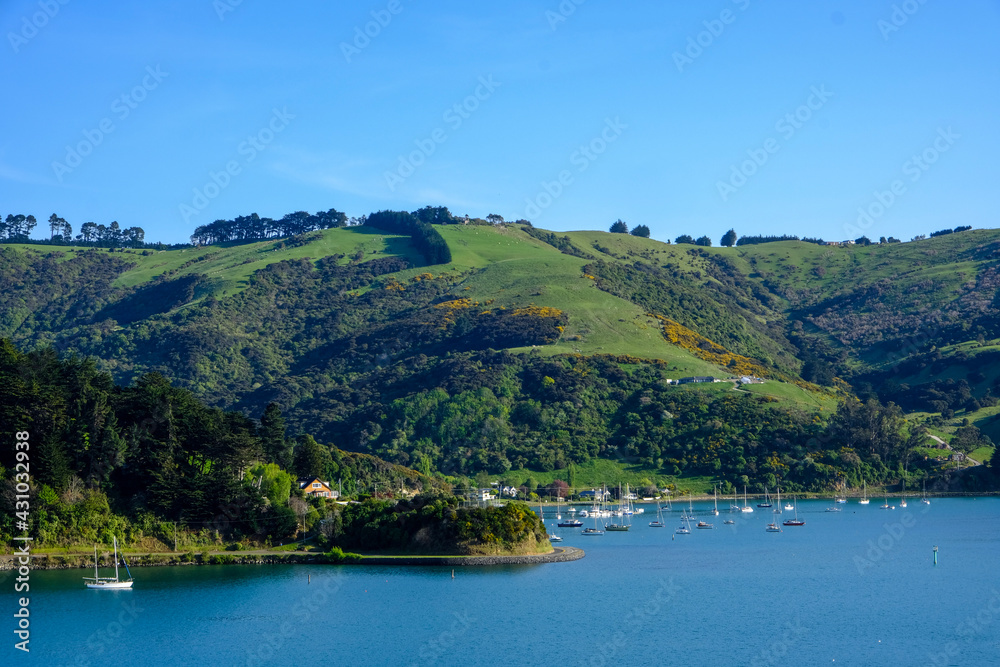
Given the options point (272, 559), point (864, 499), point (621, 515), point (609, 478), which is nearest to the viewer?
point (272, 559)

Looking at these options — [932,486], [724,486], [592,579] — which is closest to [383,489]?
[592,579]

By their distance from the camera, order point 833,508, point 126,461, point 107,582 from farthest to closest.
A: point 833,508, point 126,461, point 107,582

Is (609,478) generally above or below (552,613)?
above

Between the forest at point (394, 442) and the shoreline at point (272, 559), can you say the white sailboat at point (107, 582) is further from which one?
the forest at point (394, 442)

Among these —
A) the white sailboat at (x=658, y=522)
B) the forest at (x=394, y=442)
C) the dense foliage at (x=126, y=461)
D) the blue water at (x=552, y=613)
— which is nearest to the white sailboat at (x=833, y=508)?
the forest at (x=394, y=442)

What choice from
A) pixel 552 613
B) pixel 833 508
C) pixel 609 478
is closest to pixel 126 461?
pixel 552 613

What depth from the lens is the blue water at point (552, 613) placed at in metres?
56.2

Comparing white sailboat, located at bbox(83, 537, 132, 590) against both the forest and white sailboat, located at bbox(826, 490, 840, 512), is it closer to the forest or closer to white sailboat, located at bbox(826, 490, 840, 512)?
the forest

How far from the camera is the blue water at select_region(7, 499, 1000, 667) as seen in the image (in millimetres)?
56219

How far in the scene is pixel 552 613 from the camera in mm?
65062

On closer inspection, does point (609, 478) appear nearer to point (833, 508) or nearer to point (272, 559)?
point (833, 508)

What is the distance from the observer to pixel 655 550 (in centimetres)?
9769

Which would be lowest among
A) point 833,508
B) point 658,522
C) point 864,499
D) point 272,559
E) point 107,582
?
point 107,582

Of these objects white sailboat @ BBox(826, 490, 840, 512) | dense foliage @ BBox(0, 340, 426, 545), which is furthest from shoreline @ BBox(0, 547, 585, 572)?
white sailboat @ BBox(826, 490, 840, 512)
